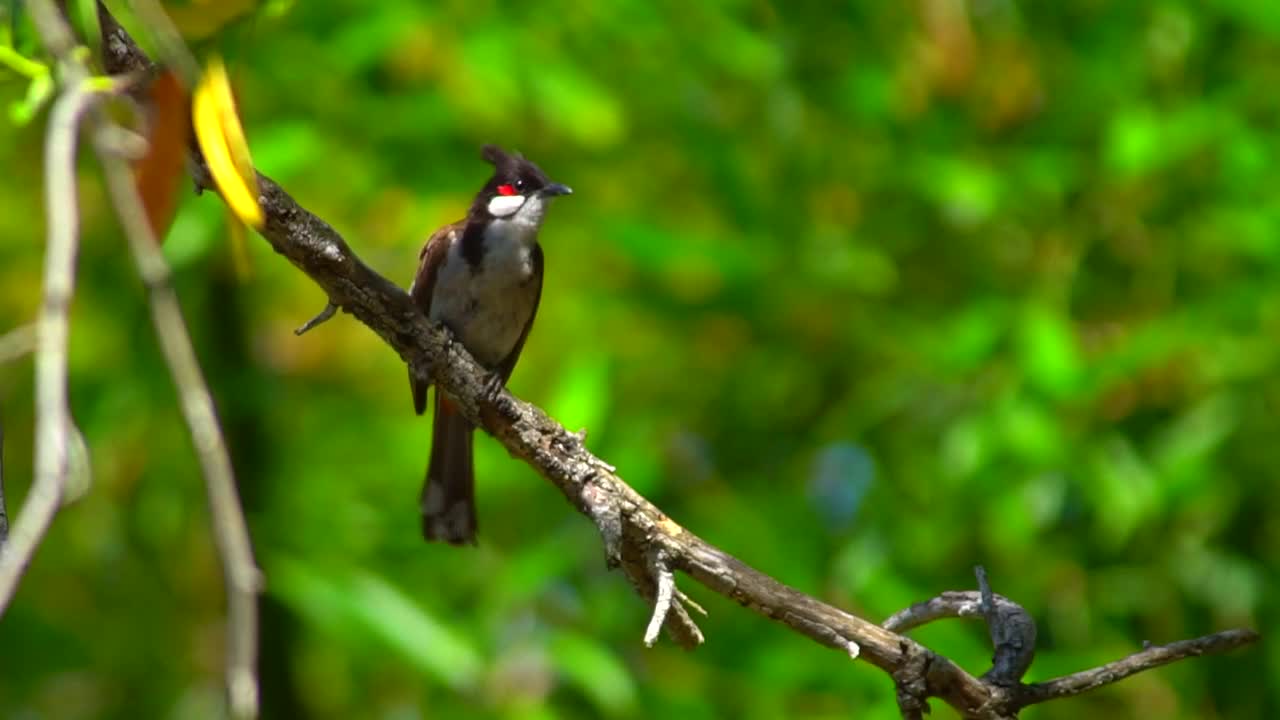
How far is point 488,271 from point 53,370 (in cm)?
298

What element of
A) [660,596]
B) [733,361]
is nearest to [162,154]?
[660,596]

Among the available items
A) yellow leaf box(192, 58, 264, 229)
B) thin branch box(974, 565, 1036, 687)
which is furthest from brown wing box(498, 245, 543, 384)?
yellow leaf box(192, 58, 264, 229)

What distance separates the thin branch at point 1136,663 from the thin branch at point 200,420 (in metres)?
1.35

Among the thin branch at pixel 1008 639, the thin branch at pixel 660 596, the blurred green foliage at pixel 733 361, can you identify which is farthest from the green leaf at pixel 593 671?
the thin branch at pixel 1008 639

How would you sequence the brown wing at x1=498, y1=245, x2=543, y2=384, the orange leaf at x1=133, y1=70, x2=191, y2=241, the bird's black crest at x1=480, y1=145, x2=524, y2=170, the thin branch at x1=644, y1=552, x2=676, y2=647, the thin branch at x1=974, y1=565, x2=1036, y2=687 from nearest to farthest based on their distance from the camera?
the orange leaf at x1=133, y1=70, x2=191, y2=241, the thin branch at x1=644, y1=552, x2=676, y2=647, the thin branch at x1=974, y1=565, x2=1036, y2=687, the bird's black crest at x1=480, y1=145, x2=524, y2=170, the brown wing at x1=498, y1=245, x2=543, y2=384

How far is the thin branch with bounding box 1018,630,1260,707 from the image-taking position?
84.7 inches

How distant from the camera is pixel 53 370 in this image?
108cm

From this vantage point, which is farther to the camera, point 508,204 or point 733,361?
point 733,361

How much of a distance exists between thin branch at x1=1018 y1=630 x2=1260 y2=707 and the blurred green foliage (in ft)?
5.96

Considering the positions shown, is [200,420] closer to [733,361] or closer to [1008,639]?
[1008,639]

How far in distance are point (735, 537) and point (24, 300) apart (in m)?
2.34

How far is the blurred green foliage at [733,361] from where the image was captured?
4.40 metres

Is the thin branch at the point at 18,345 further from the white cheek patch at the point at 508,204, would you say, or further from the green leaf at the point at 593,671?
the green leaf at the point at 593,671

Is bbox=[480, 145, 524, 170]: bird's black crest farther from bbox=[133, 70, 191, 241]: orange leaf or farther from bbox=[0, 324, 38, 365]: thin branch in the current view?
bbox=[0, 324, 38, 365]: thin branch
